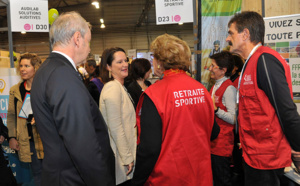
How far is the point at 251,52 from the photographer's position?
1.67 meters

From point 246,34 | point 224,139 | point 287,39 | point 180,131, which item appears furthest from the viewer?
point 287,39

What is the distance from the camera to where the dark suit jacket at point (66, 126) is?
112 centimetres

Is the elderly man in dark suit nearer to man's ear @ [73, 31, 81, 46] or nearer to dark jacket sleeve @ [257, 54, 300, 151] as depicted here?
man's ear @ [73, 31, 81, 46]

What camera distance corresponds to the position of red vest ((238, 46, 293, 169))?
1480 mm

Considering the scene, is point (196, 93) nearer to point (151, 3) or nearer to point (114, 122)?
point (114, 122)

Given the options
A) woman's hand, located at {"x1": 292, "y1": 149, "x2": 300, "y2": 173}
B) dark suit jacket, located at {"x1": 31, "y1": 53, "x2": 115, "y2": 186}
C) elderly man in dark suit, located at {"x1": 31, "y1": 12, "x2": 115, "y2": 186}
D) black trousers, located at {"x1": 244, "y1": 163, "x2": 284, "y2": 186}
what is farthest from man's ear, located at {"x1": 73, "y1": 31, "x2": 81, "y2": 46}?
woman's hand, located at {"x1": 292, "y1": 149, "x2": 300, "y2": 173}

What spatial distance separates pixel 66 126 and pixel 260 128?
3.96ft

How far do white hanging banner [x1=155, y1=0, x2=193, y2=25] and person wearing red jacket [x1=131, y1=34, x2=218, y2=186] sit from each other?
2.02 m

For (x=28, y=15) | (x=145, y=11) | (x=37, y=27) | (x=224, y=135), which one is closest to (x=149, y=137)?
(x=224, y=135)

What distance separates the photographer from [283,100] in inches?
54.6

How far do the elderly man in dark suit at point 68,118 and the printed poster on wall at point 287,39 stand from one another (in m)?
2.43

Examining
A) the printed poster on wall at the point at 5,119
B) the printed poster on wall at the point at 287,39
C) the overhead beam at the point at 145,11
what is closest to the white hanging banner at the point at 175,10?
the printed poster on wall at the point at 287,39

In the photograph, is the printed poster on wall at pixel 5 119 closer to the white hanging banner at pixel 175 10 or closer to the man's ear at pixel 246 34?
the white hanging banner at pixel 175 10

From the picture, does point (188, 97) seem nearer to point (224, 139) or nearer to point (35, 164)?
point (224, 139)
